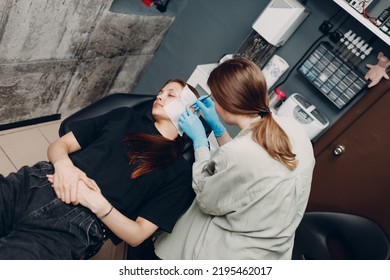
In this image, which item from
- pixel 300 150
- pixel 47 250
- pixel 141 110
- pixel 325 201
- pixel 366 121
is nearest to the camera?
pixel 47 250

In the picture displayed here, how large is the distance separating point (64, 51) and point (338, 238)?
225cm

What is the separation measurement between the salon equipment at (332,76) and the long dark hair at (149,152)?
4.66ft

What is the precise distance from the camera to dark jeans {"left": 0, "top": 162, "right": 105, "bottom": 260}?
126 cm

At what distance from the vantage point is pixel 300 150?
1.40 m

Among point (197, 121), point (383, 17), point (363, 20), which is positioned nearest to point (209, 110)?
point (197, 121)

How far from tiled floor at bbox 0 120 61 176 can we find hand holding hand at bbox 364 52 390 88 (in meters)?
2.40

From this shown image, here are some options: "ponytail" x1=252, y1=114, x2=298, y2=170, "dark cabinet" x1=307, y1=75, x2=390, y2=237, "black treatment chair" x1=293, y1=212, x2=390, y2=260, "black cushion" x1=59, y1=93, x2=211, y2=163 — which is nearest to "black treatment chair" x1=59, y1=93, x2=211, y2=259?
"black cushion" x1=59, y1=93, x2=211, y2=163

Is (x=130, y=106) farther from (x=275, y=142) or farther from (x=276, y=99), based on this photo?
(x=276, y=99)

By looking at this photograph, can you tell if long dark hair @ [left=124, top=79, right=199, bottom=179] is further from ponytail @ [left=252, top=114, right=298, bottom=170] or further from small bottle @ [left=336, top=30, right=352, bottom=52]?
small bottle @ [left=336, top=30, right=352, bottom=52]

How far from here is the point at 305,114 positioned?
2.51m

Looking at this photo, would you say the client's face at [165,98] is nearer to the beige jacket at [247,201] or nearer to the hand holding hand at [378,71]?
the beige jacket at [247,201]

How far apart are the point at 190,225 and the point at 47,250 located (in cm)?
64

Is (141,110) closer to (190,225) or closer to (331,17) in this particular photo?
(190,225)

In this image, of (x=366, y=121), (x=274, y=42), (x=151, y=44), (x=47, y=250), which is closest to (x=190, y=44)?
(x=151, y=44)
